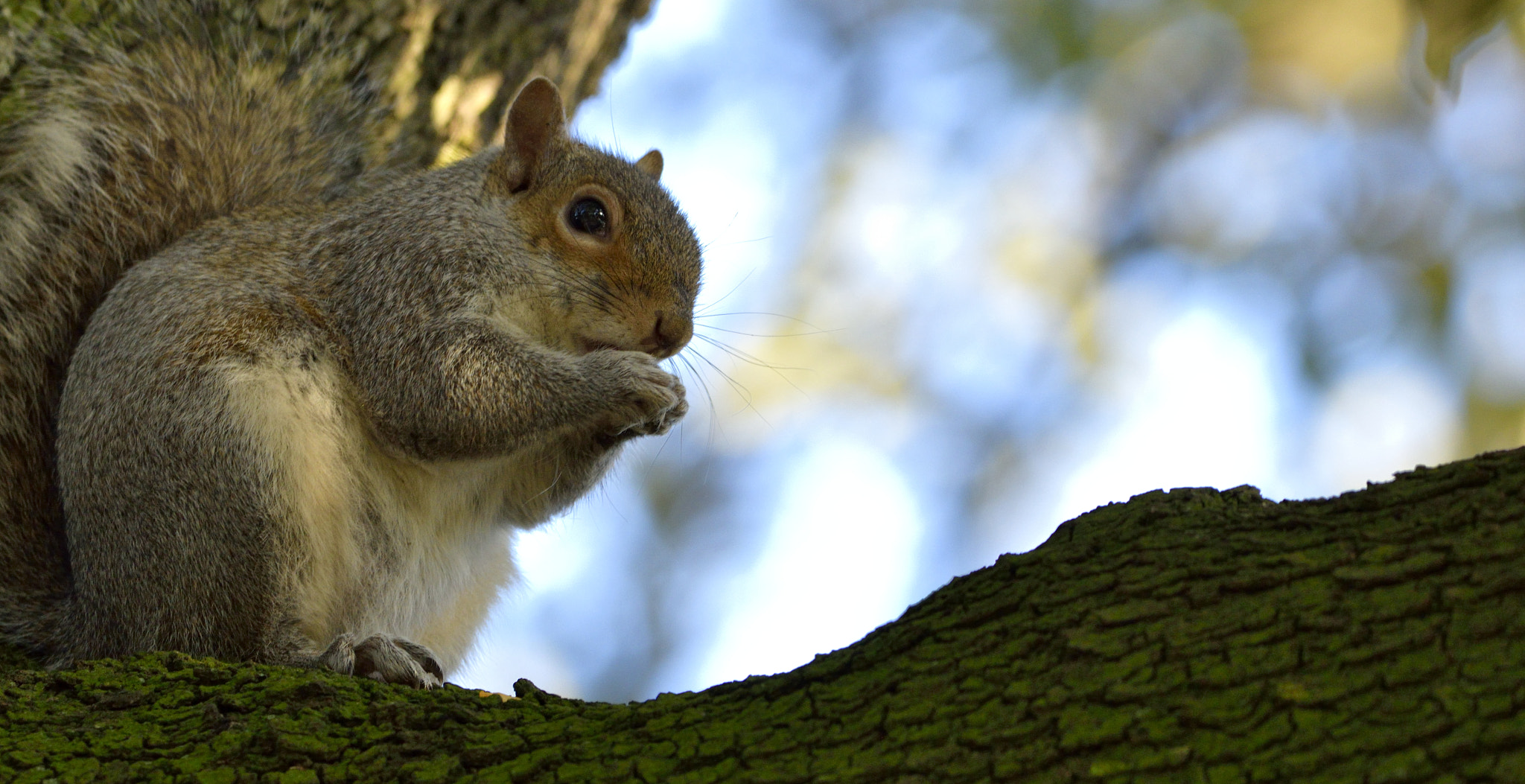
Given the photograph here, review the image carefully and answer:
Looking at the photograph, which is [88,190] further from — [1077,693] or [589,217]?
[1077,693]

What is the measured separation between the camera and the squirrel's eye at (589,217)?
111 inches

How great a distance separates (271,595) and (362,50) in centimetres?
158

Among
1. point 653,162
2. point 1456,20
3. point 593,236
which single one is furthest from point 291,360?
point 1456,20

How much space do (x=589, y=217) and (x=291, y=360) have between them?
0.78 metres

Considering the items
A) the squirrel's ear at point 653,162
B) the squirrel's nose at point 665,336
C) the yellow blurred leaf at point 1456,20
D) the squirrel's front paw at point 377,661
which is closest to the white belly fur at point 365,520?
the squirrel's front paw at point 377,661

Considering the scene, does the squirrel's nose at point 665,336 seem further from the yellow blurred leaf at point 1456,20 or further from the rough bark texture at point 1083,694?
the yellow blurred leaf at point 1456,20

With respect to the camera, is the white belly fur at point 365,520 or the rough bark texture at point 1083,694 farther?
the white belly fur at point 365,520

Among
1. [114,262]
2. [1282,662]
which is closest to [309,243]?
[114,262]

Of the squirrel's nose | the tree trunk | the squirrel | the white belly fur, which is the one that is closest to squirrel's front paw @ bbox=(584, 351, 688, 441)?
the squirrel

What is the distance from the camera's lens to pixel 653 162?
3543 mm

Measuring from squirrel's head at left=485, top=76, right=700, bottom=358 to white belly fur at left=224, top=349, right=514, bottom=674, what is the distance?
39 cm

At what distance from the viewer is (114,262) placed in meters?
2.63

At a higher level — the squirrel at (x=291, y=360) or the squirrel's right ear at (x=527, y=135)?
the squirrel's right ear at (x=527, y=135)

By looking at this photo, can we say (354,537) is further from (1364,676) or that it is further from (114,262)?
(1364,676)
